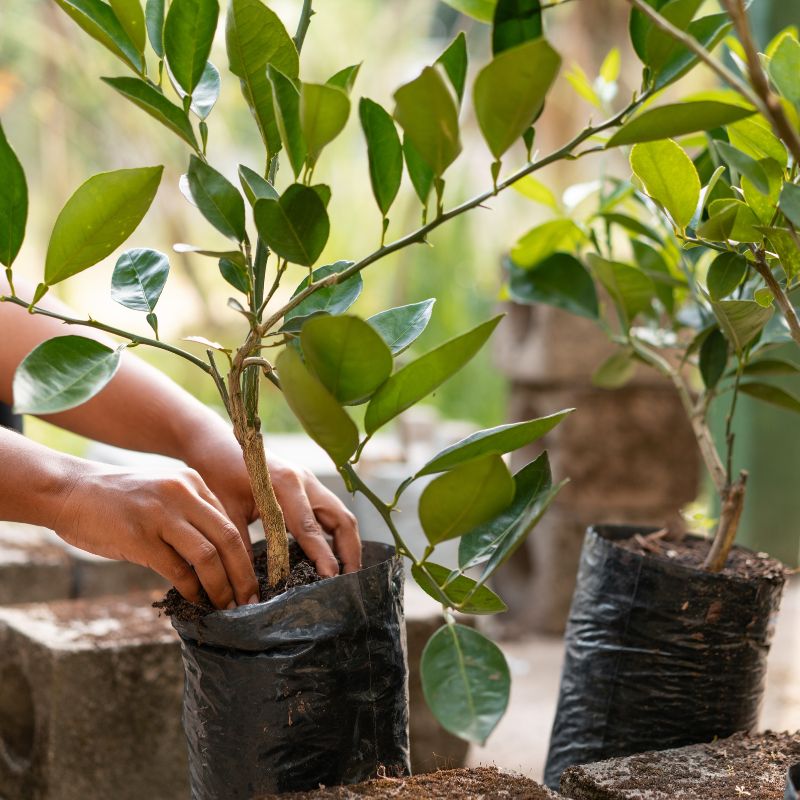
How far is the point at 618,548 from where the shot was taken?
3.14ft

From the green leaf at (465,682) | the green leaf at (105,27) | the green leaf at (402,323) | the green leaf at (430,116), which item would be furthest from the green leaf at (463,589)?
the green leaf at (105,27)

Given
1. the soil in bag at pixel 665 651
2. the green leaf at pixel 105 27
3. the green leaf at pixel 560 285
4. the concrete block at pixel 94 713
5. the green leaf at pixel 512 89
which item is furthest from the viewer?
the concrete block at pixel 94 713

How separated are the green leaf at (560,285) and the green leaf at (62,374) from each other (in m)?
0.62

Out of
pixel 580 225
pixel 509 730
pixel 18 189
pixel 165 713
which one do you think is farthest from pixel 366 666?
pixel 509 730

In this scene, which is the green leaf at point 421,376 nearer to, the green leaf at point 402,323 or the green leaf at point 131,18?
the green leaf at point 402,323

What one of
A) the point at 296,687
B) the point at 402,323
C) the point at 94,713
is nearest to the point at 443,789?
the point at 296,687

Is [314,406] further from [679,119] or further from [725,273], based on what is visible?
[725,273]

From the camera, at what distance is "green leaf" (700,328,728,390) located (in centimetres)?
98

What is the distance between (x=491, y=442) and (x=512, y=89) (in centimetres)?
23

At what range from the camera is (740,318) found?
2.61 ft

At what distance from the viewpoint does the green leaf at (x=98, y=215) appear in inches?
24.0

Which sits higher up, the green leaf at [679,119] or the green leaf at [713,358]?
the green leaf at [679,119]

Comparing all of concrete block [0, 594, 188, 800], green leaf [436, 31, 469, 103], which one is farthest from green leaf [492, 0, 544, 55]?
concrete block [0, 594, 188, 800]

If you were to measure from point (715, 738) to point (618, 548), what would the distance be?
19cm
